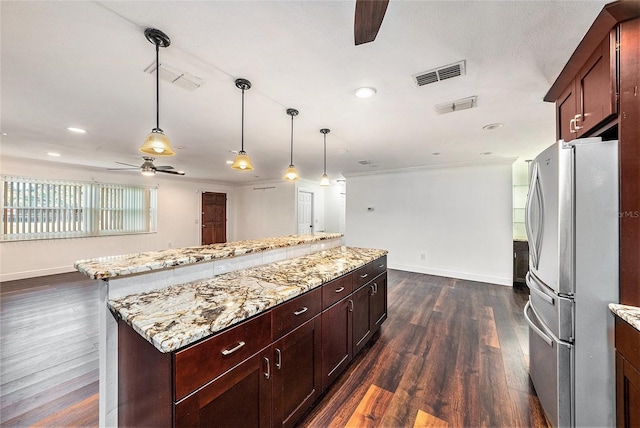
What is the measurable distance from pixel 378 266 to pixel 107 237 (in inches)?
258

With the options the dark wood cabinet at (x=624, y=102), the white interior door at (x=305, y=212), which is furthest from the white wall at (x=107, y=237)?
the dark wood cabinet at (x=624, y=102)

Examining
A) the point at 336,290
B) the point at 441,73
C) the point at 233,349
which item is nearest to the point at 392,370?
the point at 336,290

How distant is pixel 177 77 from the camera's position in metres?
1.83

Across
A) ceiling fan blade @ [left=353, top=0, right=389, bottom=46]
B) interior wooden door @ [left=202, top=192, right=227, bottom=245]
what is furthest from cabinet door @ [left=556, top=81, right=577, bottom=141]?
interior wooden door @ [left=202, top=192, right=227, bottom=245]

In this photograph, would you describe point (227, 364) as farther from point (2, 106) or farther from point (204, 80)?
point (2, 106)

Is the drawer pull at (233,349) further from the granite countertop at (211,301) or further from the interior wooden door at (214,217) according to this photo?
the interior wooden door at (214,217)

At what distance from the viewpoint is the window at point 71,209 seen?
15.4ft

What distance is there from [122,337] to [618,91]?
2.88m

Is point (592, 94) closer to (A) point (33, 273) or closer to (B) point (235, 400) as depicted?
(B) point (235, 400)

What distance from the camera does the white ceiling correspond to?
126 centimetres

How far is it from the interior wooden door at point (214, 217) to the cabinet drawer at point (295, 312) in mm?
7242

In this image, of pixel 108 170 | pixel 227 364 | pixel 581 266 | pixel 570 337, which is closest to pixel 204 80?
pixel 227 364

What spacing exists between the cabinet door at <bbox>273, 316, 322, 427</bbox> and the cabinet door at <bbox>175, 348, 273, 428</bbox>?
0.24ft

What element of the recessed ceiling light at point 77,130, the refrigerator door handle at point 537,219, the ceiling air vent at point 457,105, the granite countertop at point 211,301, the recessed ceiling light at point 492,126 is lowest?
the granite countertop at point 211,301
